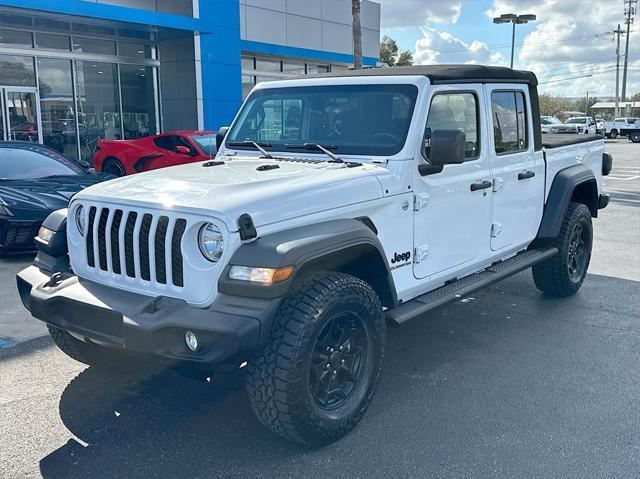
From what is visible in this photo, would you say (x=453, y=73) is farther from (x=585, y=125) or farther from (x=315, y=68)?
(x=585, y=125)

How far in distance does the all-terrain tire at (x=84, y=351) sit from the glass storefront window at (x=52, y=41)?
589 inches

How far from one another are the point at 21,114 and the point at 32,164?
916cm

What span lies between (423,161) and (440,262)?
28.3 inches

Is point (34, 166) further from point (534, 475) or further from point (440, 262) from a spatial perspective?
point (534, 475)

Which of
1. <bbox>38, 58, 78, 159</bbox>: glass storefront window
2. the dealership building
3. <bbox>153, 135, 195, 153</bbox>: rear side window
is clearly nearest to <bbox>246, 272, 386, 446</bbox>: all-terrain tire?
<bbox>153, 135, 195, 153</bbox>: rear side window

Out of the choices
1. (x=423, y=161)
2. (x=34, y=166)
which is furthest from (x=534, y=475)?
(x=34, y=166)

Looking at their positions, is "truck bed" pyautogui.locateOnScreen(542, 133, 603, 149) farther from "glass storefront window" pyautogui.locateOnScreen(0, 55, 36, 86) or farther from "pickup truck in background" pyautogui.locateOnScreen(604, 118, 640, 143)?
"pickup truck in background" pyautogui.locateOnScreen(604, 118, 640, 143)

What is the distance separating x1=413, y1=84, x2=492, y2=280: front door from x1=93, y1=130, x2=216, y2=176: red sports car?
7648mm

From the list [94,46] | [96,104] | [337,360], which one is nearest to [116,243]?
[337,360]

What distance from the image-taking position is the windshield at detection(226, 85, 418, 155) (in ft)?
14.0

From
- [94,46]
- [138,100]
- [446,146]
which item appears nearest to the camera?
[446,146]

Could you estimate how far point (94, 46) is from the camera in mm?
18125

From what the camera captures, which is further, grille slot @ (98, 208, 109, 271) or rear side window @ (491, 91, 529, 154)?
rear side window @ (491, 91, 529, 154)

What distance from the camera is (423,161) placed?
13.7ft
